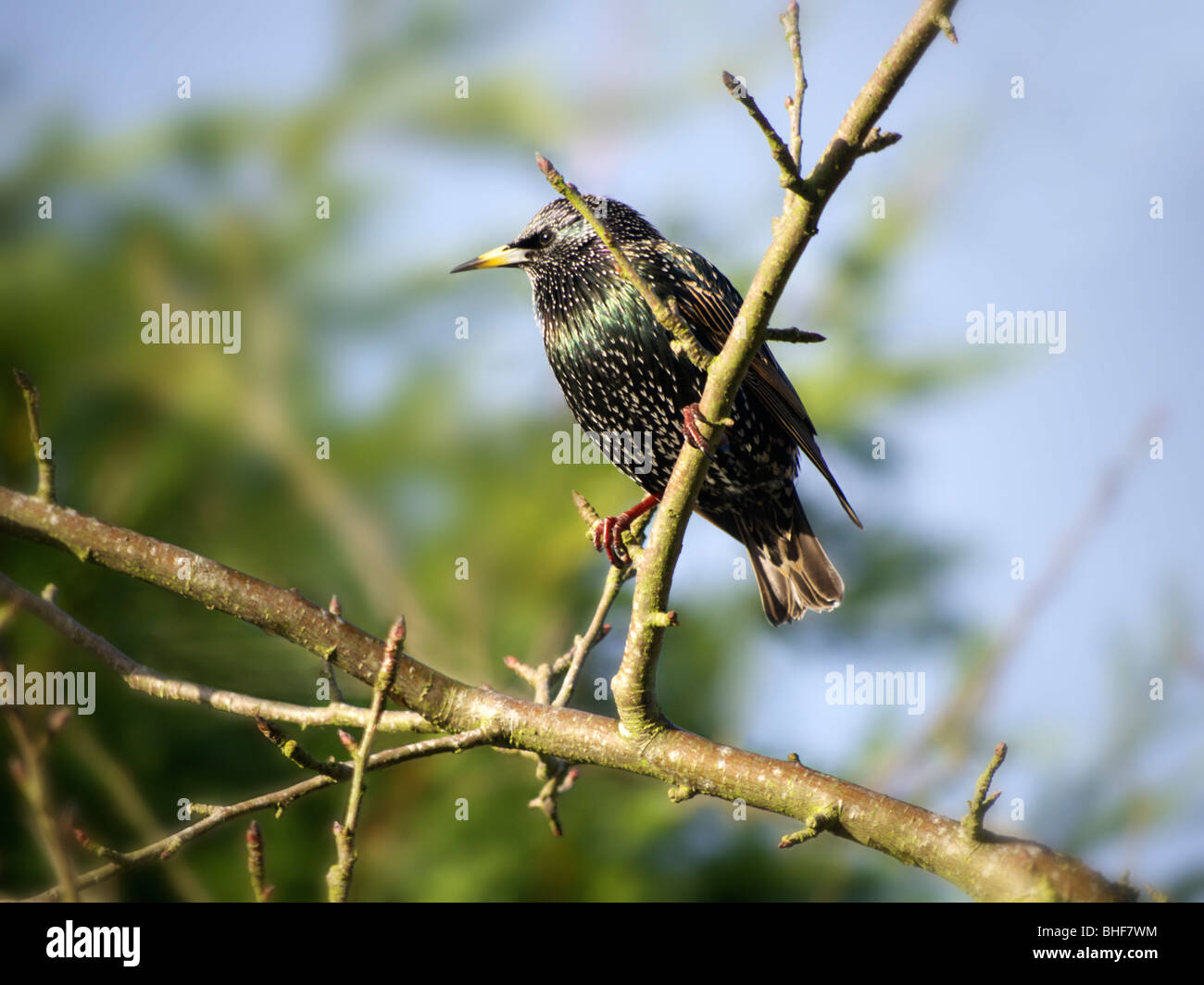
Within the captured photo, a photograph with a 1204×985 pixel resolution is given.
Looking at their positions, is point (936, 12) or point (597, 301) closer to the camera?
point (936, 12)

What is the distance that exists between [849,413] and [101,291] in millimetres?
2549

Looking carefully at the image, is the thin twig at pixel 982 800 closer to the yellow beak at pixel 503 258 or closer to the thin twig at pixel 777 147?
the thin twig at pixel 777 147

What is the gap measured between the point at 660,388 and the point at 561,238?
0.68 meters

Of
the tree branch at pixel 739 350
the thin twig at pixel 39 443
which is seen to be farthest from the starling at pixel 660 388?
the thin twig at pixel 39 443

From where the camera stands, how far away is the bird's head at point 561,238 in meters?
3.22

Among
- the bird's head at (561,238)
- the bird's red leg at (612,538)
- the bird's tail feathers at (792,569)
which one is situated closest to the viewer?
the bird's red leg at (612,538)

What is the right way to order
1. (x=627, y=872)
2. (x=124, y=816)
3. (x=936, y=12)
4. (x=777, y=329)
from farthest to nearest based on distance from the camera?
(x=627, y=872) < (x=124, y=816) < (x=777, y=329) < (x=936, y=12)

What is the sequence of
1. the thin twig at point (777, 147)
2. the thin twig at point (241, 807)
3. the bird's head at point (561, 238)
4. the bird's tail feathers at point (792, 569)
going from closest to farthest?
the thin twig at point (777, 147)
the thin twig at point (241, 807)
the bird's head at point (561, 238)
the bird's tail feathers at point (792, 569)

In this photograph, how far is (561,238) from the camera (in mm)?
3287

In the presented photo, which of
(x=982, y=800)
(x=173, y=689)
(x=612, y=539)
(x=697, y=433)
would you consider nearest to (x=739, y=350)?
(x=697, y=433)

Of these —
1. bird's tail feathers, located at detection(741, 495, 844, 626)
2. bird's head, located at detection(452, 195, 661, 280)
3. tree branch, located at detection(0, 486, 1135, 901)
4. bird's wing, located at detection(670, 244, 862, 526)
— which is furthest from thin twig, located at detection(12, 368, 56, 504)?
bird's tail feathers, located at detection(741, 495, 844, 626)

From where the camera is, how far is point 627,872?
10.6 ft

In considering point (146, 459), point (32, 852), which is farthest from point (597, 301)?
point (32, 852)
